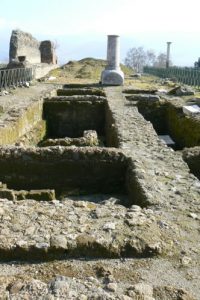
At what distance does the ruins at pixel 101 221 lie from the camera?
12.8 feet

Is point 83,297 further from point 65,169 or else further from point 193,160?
point 193,160

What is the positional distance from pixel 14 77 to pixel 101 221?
54.5 ft

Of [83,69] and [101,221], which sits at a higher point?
[83,69]

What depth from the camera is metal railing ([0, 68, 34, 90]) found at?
18.5 metres

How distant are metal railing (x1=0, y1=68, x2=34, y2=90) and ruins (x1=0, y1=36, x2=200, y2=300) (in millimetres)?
8527

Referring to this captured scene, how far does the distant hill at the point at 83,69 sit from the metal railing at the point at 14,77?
6.36 metres

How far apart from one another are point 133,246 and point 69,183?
370cm

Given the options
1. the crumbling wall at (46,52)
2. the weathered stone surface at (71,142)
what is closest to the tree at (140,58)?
the crumbling wall at (46,52)

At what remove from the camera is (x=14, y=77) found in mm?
20312

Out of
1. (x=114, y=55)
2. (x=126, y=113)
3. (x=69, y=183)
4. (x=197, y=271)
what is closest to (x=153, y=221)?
(x=197, y=271)

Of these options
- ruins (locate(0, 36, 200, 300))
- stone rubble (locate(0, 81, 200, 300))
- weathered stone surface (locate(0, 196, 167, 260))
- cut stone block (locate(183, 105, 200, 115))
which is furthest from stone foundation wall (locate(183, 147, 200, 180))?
cut stone block (locate(183, 105, 200, 115))

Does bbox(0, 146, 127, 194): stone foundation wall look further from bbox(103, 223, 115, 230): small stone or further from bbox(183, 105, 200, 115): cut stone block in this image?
bbox(183, 105, 200, 115): cut stone block

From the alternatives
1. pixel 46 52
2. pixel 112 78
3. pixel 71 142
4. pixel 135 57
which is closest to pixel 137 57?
pixel 135 57

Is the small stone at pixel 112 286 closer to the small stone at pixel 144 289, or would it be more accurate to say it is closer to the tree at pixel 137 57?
the small stone at pixel 144 289
